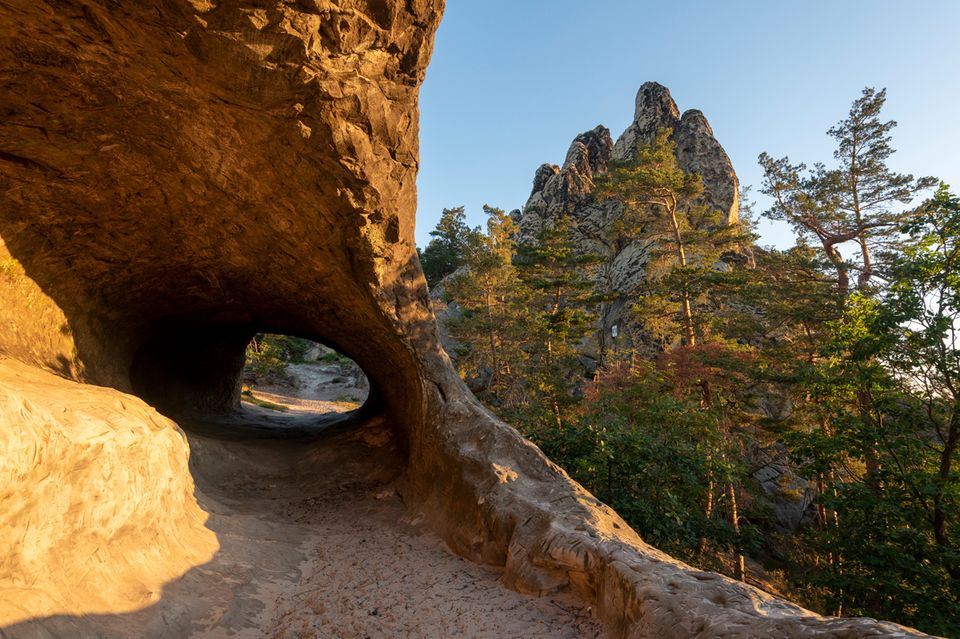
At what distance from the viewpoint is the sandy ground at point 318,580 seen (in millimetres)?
4375

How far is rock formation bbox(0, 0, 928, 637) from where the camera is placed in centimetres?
379

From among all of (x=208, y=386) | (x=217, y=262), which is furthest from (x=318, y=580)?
(x=208, y=386)

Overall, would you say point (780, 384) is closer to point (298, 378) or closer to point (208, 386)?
point (208, 386)

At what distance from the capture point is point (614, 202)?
41.3m

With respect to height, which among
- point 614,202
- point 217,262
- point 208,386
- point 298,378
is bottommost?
point 298,378

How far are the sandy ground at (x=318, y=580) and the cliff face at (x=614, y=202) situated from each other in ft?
81.1

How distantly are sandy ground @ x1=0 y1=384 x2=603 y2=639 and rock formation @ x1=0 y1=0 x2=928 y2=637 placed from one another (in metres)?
0.32

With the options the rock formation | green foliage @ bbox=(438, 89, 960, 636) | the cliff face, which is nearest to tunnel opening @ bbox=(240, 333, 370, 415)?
green foliage @ bbox=(438, 89, 960, 636)

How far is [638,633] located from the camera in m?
3.91

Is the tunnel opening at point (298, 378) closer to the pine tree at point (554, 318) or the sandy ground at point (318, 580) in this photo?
the pine tree at point (554, 318)

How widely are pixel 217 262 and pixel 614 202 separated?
3847 cm

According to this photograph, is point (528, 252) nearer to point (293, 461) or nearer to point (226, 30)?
point (293, 461)

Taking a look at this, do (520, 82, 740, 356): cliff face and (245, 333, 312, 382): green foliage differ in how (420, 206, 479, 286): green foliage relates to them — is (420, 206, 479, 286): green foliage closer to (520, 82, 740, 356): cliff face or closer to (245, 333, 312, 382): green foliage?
(520, 82, 740, 356): cliff face

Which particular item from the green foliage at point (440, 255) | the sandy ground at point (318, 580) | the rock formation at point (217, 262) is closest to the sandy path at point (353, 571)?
the sandy ground at point (318, 580)
